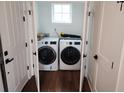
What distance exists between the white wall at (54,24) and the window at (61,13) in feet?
0.43

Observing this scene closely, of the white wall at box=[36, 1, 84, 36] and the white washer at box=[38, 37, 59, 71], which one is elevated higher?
the white wall at box=[36, 1, 84, 36]

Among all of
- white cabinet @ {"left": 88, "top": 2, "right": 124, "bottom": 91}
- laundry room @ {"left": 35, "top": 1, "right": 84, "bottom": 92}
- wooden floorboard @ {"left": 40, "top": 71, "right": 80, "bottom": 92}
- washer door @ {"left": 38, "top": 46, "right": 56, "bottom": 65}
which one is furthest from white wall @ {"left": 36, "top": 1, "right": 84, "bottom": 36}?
white cabinet @ {"left": 88, "top": 2, "right": 124, "bottom": 91}

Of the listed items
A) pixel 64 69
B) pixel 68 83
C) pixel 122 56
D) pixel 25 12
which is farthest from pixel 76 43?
pixel 122 56

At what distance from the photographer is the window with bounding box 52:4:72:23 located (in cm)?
424

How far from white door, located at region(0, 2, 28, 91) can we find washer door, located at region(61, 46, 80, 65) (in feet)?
3.74

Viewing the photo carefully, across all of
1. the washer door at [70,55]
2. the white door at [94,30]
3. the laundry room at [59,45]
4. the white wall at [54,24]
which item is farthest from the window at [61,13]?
the white door at [94,30]

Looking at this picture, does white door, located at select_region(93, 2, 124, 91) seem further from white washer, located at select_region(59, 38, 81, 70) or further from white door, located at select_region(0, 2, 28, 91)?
white door, located at select_region(0, 2, 28, 91)

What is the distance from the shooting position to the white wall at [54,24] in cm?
412

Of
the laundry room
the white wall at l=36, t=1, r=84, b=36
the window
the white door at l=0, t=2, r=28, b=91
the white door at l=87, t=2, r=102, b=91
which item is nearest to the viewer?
the white door at l=0, t=2, r=28, b=91

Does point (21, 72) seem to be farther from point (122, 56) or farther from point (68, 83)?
point (122, 56)

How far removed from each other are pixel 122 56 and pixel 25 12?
2.26 m

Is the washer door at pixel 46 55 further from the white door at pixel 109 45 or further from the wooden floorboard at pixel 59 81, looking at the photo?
the white door at pixel 109 45

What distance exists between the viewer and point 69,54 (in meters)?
3.60

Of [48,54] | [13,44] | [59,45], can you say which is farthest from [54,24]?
[13,44]
